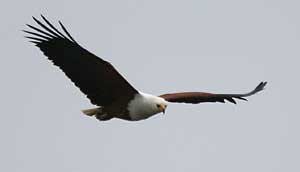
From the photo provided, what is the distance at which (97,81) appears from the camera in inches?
611

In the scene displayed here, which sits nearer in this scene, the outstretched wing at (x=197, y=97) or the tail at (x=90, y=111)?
the tail at (x=90, y=111)

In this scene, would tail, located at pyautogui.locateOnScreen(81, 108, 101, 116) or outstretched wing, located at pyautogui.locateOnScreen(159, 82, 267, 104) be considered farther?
outstretched wing, located at pyautogui.locateOnScreen(159, 82, 267, 104)

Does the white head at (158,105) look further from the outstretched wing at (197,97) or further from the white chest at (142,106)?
the outstretched wing at (197,97)

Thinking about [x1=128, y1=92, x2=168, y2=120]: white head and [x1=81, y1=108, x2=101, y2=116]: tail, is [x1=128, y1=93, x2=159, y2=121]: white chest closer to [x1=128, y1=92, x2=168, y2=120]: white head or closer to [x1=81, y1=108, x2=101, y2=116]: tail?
[x1=128, y1=92, x2=168, y2=120]: white head

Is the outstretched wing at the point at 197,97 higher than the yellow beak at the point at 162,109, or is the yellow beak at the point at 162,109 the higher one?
the outstretched wing at the point at 197,97

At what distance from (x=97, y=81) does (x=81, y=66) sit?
37cm

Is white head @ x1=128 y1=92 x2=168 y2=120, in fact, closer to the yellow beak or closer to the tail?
the yellow beak

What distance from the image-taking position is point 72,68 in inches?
608

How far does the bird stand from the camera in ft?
49.9

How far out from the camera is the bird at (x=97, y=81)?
15211 millimetres

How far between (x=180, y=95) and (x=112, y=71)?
7.03 ft

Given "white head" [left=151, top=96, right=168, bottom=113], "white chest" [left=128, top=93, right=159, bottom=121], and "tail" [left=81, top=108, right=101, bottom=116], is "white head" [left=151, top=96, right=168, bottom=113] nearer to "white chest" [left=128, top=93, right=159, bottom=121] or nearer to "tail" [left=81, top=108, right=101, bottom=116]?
"white chest" [left=128, top=93, right=159, bottom=121]

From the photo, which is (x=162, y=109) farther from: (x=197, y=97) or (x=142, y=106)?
(x=197, y=97)

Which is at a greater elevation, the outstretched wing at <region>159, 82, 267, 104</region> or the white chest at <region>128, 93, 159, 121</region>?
the outstretched wing at <region>159, 82, 267, 104</region>
